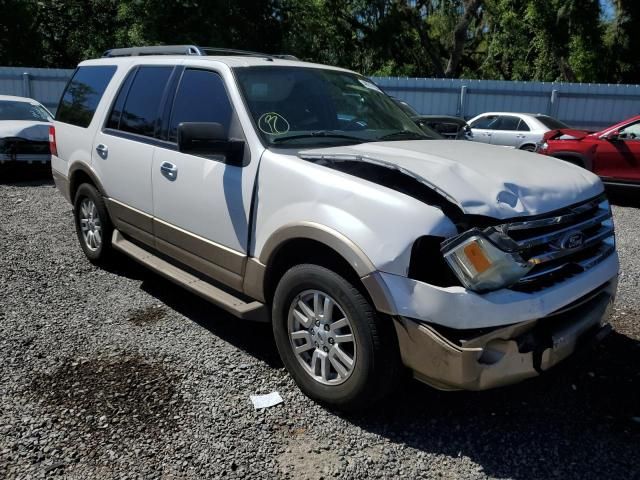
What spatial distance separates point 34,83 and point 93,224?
13862mm

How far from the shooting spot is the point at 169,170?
4.02 metres

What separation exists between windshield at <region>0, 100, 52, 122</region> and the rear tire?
20.9 feet

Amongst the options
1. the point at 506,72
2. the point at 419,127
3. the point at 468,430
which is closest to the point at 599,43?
the point at 506,72

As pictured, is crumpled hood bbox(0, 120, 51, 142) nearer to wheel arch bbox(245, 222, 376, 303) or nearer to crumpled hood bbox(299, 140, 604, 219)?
wheel arch bbox(245, 222, 376, 303)

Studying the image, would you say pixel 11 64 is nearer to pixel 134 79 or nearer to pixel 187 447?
pixel 134 79

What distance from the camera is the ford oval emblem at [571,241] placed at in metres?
2.95

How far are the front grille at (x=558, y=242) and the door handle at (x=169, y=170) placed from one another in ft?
7.48

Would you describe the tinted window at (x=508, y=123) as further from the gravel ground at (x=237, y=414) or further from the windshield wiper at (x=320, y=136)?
→ the windshield wiper at (x=320, y=136)

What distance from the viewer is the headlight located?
258 centimetres

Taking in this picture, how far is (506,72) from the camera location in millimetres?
29078

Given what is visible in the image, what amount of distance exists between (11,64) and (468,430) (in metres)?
26.6

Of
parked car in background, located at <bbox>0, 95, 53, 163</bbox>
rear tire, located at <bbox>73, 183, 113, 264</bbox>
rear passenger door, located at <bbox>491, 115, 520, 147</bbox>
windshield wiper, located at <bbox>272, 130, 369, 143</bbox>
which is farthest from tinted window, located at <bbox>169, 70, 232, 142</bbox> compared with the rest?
rear passenger door, located at <bbox>491, 115, 520, 147</bbox>

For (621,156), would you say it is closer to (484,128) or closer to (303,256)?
(484,128)

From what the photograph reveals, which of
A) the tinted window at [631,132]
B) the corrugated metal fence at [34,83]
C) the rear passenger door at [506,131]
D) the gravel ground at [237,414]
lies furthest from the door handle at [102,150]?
the corrugated metal fence at [34,83]
